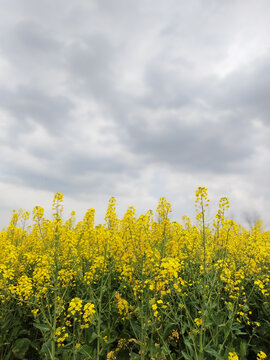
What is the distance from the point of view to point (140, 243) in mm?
3725

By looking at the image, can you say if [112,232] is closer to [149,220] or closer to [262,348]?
[149,220]

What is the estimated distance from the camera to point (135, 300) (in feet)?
11.8

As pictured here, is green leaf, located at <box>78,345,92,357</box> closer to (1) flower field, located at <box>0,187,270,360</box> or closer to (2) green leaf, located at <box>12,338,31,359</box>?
(1) flower field, located at <box>0,187,270,360</box>

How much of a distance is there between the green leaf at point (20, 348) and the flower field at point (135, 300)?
14 millimetres

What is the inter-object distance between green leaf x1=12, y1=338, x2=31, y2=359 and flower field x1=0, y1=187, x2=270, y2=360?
1 cm

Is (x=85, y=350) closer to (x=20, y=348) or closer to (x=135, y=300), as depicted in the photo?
(x=135, y=300)

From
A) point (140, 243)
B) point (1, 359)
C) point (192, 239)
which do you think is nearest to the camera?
point (140, 243)

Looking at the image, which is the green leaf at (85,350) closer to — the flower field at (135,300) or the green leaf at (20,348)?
the flower field at (135,300)

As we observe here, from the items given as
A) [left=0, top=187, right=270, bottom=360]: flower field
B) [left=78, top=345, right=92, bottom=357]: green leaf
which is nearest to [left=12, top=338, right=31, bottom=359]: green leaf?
[left=0, top=187, right=270, bottom=360]: flower field

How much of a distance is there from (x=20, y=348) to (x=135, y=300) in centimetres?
223

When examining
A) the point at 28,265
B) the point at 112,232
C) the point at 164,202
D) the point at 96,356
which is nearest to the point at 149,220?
the point at 164,202

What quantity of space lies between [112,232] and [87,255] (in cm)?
86

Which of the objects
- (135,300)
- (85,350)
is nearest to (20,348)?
(85,350)

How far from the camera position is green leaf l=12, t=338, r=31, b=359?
4.23 meters
